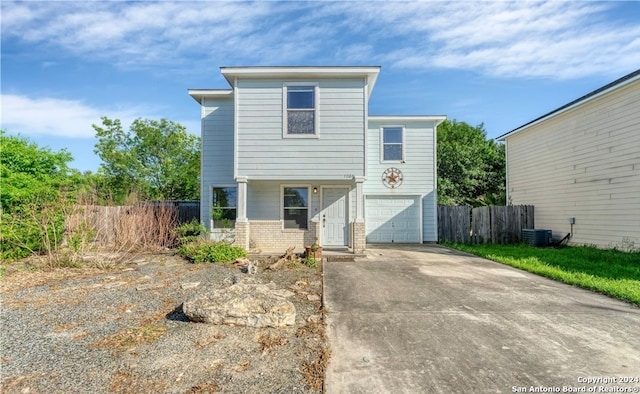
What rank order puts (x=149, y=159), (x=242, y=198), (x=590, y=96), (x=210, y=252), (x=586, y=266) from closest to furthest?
1. (x=586, y=266)
2. (x=210, y=252)
3. (x=242, y=198)
4. (x=590, y=96)
5. (x=149, y=159)

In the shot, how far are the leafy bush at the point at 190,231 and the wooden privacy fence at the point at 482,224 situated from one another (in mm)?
9553

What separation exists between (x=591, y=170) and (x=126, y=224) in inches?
590

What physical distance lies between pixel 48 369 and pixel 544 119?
54.0 feet

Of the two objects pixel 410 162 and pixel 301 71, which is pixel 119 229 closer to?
pixel 301 71

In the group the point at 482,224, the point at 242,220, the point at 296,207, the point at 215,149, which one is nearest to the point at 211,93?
the point at 215,149

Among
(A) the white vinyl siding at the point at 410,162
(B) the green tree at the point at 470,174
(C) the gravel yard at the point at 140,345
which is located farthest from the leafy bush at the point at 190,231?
(B) the green tree at the point at 470,174

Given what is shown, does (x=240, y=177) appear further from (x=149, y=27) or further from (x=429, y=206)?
(x=429, y=206)

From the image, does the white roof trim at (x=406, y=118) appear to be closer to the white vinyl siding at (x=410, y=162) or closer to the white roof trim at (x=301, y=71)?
the white vinyl siding at (x=410, y=162)

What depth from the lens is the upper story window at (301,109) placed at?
10.3 metres

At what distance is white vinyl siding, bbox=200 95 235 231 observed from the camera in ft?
38.1

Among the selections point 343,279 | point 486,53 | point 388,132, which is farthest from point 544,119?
point 343,279

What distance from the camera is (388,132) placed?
13477 mm

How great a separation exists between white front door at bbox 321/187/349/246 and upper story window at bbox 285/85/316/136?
247cm

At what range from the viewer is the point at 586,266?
8258 millimetres
